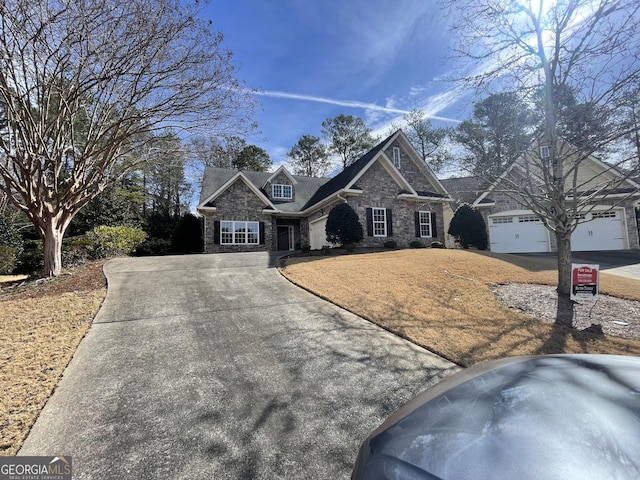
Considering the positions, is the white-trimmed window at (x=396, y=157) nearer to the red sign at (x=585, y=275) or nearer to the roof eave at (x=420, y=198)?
the roof eave at (x=420, y=198)

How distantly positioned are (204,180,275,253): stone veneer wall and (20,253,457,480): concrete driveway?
11751 millimetres

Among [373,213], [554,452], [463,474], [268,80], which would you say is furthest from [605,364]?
[373,213]

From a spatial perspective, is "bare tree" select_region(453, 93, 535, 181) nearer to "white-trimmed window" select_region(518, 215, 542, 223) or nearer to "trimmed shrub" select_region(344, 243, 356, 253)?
"trimmed shrub" select_region(344, 243, 356, 253)

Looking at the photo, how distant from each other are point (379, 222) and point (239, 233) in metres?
7.91

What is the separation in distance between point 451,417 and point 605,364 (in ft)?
2.98

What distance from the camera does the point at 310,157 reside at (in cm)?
3494

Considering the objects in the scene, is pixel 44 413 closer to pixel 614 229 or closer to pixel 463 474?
pixel 463 474

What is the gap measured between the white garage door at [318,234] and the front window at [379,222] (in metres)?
2.66

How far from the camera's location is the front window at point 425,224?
18.2 metres

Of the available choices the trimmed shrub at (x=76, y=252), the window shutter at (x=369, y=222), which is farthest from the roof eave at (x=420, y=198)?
the trimmed shrub at (x=76, y=252)

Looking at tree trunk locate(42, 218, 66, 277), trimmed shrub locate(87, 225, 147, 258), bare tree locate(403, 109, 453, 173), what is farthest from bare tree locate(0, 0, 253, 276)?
bare tree locate(403, 109, 453, 173)

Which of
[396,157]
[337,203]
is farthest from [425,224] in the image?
[337,203]

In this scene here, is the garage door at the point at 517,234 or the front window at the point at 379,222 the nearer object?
the front window at the point at 379,222

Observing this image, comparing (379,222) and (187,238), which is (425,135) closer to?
(379,222)
